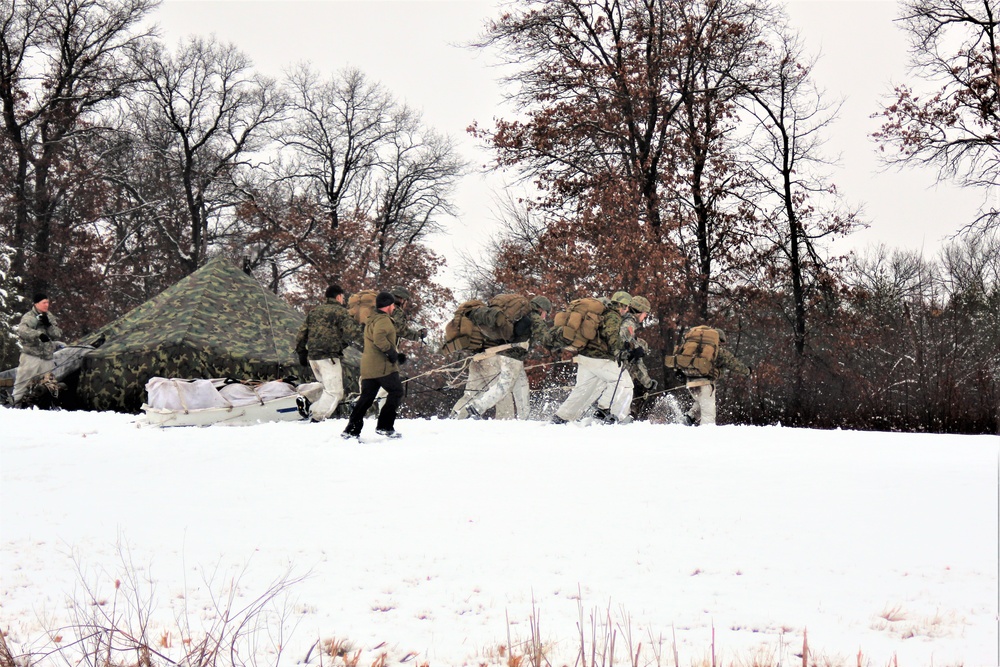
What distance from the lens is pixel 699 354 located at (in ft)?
44.7

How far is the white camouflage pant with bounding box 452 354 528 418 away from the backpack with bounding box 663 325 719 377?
2385mm

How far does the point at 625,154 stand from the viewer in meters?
22.4

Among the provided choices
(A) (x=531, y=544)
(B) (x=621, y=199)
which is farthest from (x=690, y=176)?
(A) (x=531, y=544)

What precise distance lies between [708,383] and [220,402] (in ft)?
22.4

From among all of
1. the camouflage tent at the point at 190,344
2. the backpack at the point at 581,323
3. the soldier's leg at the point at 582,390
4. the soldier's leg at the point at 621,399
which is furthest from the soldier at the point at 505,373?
the camouflage tent at the point at 190,344

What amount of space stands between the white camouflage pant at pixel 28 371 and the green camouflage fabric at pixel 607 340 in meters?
8.61

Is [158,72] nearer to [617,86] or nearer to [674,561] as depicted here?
[617,86]

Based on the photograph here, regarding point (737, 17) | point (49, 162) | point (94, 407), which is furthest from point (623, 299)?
point (49, 162)

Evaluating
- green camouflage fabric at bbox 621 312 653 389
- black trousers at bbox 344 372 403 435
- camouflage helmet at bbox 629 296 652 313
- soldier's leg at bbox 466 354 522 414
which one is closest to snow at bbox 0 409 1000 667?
black trousers at bbox 344 372 403 435

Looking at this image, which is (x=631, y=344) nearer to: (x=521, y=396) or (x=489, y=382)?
(x=521, y=396)

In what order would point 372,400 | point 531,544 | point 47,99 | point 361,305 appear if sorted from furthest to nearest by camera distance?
point 47,99, point 361,305, point 372,400, point 531,544

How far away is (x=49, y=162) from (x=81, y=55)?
3291mm

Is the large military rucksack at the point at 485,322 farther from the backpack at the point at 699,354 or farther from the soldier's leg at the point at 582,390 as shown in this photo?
the backpack at the point at 699,354

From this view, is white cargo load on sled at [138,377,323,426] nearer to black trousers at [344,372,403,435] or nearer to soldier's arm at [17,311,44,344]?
black trousers at [344,372,403,435]
